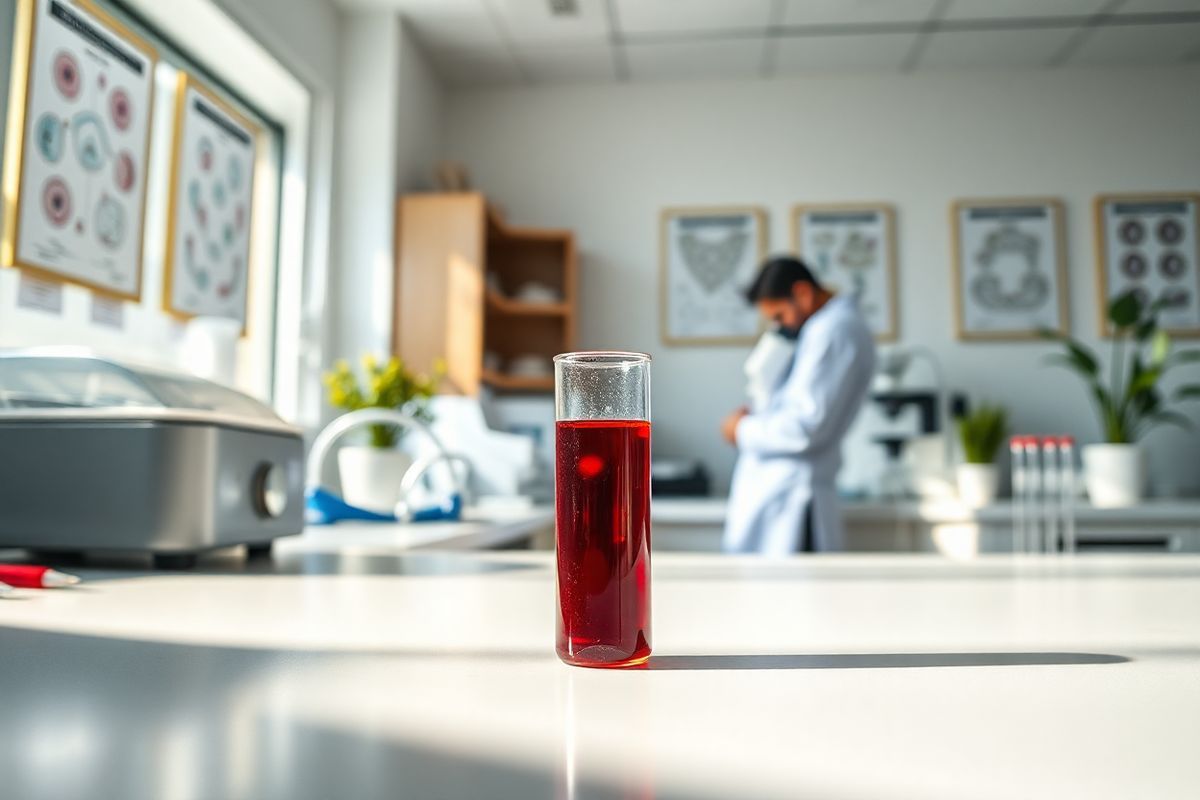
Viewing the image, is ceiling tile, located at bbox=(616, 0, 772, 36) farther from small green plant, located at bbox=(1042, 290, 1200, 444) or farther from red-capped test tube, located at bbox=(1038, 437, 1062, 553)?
red-capped test tube, located at bbox=(1038, 437, 1062, 553)

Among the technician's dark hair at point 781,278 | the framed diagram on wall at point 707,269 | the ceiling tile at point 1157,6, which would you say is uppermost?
the ceiling tile at point 1157,6

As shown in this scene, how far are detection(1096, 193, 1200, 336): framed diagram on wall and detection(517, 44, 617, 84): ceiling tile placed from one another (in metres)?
1.97

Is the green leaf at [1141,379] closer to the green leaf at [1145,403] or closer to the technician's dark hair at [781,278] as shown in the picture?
the green leaf at [1145,403]

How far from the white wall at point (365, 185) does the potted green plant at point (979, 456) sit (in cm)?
196

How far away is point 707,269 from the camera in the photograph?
385 cm

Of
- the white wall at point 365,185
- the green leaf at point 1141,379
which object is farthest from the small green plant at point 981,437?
the white wall at point 365,185

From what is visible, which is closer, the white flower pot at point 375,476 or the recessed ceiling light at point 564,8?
the white flower pot at point 375,476

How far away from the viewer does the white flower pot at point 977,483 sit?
320 centimetres

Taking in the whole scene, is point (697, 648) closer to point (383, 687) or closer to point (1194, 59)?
point (383, 687)

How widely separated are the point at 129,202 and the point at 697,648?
2.11 meters

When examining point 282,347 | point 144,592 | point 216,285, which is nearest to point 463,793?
point 144,592

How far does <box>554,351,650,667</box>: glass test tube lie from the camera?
461 mm

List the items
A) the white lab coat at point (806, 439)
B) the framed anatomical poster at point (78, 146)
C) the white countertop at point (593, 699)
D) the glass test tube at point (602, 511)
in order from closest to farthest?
the white countertop at point (593, 699) < the glass test tube at point (602, 511) < the framed anatomical poster at point (78, 146) < the white lab coat at point (806, 439)

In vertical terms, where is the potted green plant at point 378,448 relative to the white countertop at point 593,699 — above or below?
above
